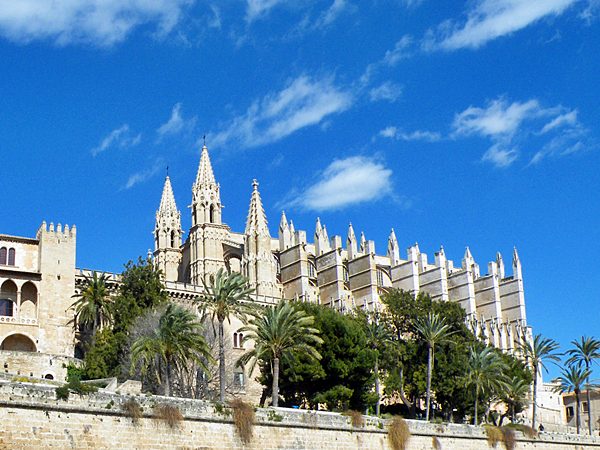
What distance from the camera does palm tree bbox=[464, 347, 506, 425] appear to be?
5538 cm

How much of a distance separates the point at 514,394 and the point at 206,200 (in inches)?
1137

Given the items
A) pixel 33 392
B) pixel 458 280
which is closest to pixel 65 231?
pixel 33 392

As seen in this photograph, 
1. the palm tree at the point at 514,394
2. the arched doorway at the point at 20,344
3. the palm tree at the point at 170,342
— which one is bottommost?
the palm tree at the point at 514,394

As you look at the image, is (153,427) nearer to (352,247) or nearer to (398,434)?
(398,434)

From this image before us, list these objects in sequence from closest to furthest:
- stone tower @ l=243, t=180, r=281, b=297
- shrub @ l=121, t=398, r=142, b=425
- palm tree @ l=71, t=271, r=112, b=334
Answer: shrub @ l=121, t=398, r=142, b=425, palm tree @ l=71, t=271, r=112, b=334, stone tower @ l=243, t=180, r=281, b=297

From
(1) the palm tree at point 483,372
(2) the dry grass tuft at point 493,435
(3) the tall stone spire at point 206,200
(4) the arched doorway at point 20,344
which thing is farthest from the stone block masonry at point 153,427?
(3) the tall stone spire at point 206,200

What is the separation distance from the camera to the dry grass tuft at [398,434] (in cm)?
4206

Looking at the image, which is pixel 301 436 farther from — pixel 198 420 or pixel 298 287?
Result: pixel 298 287

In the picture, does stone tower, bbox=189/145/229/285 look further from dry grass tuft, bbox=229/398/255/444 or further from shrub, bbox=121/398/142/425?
shrub, bbox=121/398/142/425

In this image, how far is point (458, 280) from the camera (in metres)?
88.7

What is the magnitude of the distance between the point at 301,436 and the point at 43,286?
24.2 metres

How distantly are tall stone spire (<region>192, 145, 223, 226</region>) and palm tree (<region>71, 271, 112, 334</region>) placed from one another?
782 inches

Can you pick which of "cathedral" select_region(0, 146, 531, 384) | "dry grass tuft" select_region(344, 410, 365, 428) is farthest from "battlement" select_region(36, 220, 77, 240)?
"dry grass tuft" select_region(344, 410, 365, 428)

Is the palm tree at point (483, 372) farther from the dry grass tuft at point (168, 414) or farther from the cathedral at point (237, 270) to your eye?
the dry grass tuft at point (168, 414)
